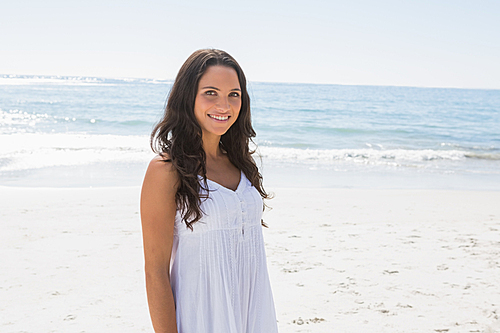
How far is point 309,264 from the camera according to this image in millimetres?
5555

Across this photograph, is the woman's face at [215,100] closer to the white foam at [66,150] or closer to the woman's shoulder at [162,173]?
the woman's shoulder at [162,173]

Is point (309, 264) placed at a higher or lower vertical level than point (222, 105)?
lower

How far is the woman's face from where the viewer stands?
2025 mm

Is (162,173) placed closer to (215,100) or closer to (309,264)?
(215,100)

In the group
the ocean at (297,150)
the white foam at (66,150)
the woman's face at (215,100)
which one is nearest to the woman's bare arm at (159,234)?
the woman's face at (215,100)

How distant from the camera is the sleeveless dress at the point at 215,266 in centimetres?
194

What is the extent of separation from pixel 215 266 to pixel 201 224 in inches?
7.2

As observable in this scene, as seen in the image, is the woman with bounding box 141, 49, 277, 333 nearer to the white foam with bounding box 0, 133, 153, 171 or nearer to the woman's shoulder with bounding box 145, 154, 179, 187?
the woman's shoulder with bounding box 145, 154, 179, 187

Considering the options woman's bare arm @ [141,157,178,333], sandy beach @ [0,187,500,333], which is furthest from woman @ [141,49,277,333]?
sandy beach @ [0,187,500,333]

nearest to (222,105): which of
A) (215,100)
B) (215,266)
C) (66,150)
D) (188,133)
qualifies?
(215,100)

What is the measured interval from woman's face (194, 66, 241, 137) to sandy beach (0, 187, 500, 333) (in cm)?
263

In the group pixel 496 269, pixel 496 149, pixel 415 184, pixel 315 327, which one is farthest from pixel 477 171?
pixel 315 327

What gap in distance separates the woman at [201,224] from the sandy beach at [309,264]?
7.55ft

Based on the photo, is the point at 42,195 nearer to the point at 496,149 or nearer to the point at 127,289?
the point at 127,289
